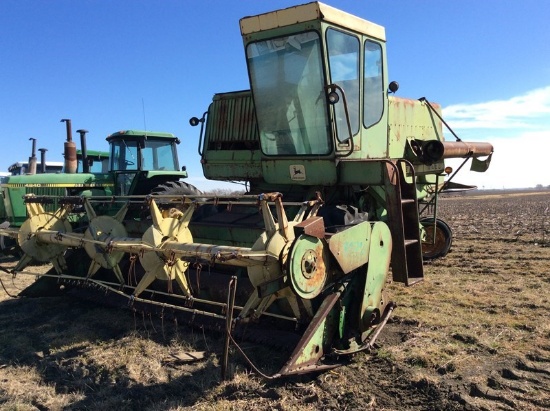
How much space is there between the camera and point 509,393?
124 inches

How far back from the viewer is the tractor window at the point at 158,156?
9.41 metres

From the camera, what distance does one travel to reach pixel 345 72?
15.9 ft

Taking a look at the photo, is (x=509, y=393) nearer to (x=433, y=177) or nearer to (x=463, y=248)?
(x=433, y=177)

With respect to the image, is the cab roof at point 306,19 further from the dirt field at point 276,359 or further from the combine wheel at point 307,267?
the dirt field at point 276,359

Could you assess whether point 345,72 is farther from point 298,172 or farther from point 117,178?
point 117,178

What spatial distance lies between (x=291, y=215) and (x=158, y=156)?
561 cm

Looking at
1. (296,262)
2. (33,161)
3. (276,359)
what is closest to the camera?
(296,262)

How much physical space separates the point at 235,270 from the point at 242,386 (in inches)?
59.0

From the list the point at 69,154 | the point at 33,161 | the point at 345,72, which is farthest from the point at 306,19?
the point at 33,161

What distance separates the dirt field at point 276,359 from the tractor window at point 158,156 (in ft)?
13.7

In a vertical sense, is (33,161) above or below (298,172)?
above

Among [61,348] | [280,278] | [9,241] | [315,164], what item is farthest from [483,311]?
[9,241]

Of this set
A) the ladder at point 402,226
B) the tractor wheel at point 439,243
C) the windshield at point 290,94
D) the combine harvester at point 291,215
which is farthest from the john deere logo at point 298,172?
the tractor wheel at point 439,243

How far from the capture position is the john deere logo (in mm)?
4973
